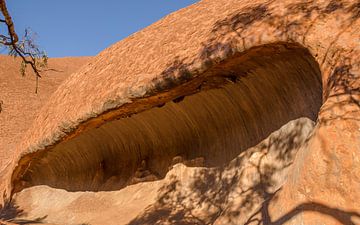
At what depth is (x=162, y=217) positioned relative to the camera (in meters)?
8.62

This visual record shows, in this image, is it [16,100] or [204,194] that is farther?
[16,100]

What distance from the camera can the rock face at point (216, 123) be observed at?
4781 millimetres

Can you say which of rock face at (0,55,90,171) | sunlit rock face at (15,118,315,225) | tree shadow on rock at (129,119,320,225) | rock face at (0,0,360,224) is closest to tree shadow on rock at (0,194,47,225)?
rock face at (0,0,360,224)

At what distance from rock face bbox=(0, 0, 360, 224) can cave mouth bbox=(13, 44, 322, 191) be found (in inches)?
1.2

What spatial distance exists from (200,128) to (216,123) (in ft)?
1.76

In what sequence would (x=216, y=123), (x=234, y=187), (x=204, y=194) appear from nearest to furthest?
(x=234, y=187) → (x=204, y=194) → (x=216, y=123)

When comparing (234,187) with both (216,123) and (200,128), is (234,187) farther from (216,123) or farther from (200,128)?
(200,128)

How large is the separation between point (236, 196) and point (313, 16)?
3267 millimetres

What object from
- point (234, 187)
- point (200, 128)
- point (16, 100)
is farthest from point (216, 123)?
point (16, 100)

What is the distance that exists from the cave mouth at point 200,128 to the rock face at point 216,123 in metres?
0.03

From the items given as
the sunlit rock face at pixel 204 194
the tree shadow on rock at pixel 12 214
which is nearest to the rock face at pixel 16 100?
the tree shadow on rock at pixel 12 214

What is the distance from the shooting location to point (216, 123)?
926cm

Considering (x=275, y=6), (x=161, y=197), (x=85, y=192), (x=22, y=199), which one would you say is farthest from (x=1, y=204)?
(x=275, y=6)

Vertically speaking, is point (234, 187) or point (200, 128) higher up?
point (200, 128)
